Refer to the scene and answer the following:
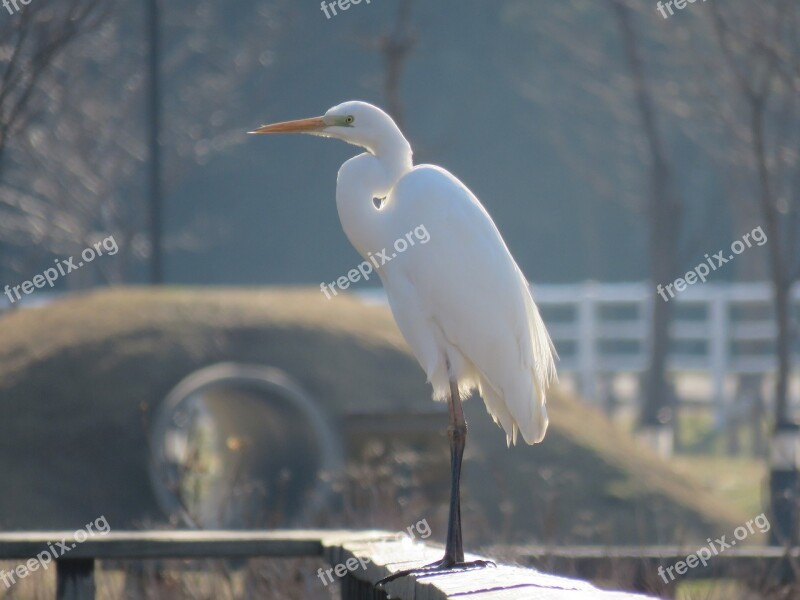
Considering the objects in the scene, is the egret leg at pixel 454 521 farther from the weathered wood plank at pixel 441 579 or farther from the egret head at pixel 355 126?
the egret head at pixel 355 126

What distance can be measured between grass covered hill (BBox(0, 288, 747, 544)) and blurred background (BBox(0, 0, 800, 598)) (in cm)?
3

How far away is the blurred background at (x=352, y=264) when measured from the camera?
8211mm

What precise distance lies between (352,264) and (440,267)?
88.1ft

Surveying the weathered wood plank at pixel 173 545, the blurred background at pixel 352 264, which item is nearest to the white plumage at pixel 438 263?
the weathered wood plank at pixel 173 545

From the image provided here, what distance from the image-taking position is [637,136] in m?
22.3

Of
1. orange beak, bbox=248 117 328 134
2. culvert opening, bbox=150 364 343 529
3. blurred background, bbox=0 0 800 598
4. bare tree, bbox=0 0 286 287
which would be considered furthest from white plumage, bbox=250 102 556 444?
bare tree, bbox=0 0 286 287

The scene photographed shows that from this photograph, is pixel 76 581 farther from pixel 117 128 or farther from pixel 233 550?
pixel 117 128

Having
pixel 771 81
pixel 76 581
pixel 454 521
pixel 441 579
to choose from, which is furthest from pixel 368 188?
pixel 771 81

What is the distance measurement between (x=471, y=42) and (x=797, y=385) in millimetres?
10885

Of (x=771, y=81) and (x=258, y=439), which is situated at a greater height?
(x=771, y=81)

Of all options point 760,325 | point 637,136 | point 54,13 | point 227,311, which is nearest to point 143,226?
point 637,136

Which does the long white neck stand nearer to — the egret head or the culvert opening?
the egret head

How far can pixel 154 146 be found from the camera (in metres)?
12.2

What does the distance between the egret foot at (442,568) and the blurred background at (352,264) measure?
4.21 ft
